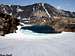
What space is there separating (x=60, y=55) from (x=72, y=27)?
1712 cm

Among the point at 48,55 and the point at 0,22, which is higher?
the point at 0,22

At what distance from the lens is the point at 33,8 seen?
13175cm

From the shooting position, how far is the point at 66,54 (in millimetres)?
9312

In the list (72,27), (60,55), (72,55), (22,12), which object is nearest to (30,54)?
(60,55)

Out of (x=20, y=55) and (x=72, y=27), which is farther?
(x=72, y=27)

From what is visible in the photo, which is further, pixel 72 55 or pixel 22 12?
pixel 22 12

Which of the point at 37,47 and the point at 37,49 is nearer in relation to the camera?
the point at 37,49

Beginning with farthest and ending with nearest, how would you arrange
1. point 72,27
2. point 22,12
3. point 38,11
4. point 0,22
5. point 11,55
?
1. point 38,11
2. point 22,12
3. point 72,27
4. point 0,22
5. point 11,55

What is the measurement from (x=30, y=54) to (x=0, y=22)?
1099cm

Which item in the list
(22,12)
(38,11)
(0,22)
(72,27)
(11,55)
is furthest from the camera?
(38,11)

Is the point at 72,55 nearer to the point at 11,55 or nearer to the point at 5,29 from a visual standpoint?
the point at 11,55

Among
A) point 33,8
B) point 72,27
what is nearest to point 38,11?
point 33,8

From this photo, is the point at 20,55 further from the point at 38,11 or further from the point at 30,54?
the point at 38,11

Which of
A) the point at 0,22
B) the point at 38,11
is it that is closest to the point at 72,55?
the point at 0,22
